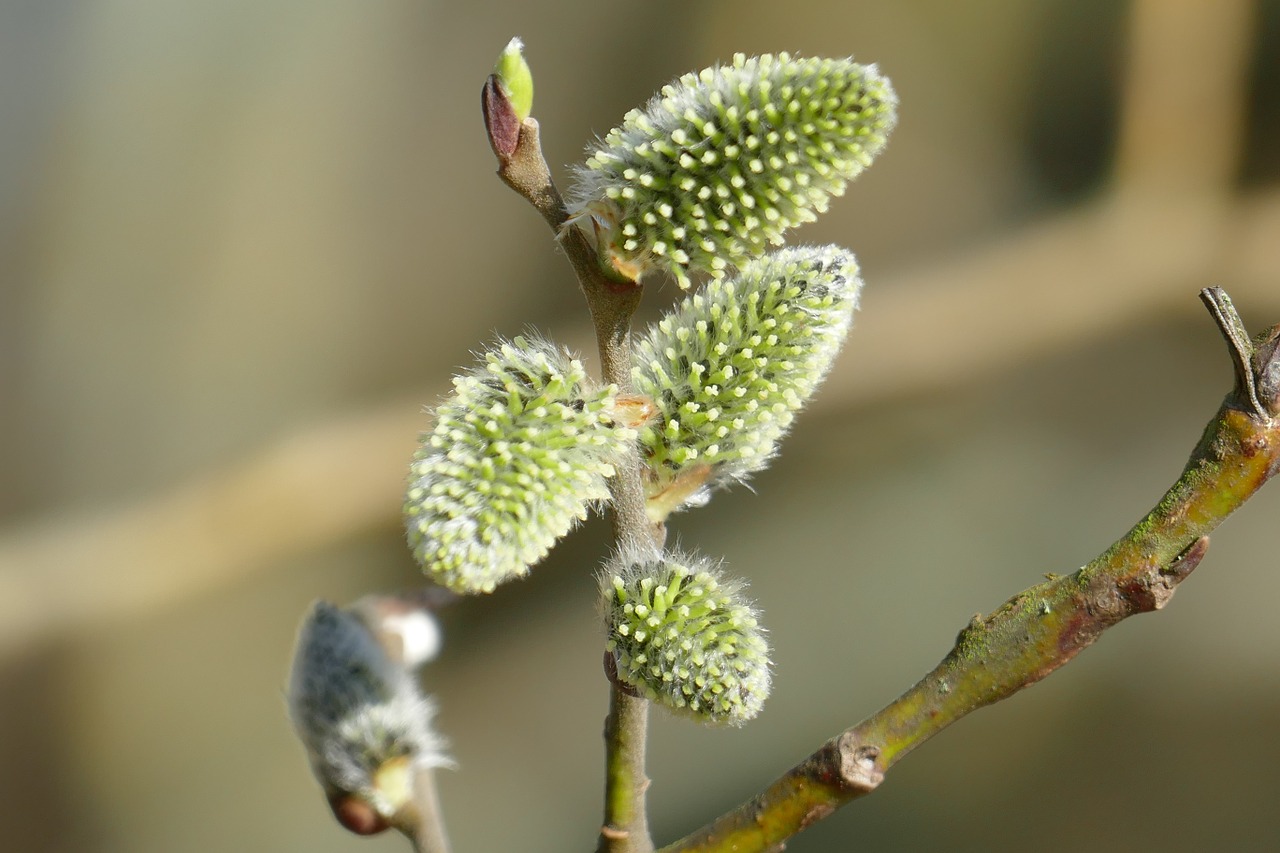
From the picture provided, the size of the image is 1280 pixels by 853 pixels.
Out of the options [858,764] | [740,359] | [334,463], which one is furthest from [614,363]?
[334,463]

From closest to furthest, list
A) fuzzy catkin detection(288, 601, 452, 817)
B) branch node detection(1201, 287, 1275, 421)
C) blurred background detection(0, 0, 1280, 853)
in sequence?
branch node detection(1201, 287, 1275, 421) → fuzzy catkin detection(288, 601, 452, 817) → blurred background detection(0, 0, 1280, 853)

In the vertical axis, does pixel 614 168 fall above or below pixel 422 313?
above

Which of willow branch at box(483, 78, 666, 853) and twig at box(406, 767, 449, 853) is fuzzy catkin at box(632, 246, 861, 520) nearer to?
willow branch at box(483, 78, 666, 853)

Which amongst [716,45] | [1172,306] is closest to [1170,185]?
[1172,306]

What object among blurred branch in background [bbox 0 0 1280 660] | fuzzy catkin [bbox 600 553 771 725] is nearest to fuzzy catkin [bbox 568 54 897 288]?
fuzzy catkin [bbox 600 553 771 725]

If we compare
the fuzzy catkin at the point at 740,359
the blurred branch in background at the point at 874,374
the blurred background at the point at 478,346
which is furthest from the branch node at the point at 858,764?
the blurred branch in background at the point at 874,374

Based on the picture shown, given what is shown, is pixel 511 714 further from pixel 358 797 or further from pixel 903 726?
pixel 903 726

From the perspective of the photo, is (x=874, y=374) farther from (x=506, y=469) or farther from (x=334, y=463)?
(x=506, y=469)
